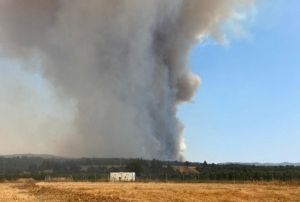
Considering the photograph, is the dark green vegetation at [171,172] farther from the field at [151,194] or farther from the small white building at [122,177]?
the field at [151,194]

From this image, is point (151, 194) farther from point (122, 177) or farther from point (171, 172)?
point (171, 172)

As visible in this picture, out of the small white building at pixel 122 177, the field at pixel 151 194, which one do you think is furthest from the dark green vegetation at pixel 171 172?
the field at pixel 151 194

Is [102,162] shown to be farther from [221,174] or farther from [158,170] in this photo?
[221,174]

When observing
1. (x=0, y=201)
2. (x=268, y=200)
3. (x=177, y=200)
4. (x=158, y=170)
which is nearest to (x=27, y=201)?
(x=0, y=201)

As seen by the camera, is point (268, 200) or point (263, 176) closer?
point (268, 200)

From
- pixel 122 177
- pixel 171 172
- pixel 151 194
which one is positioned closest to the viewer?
pixel 151 194

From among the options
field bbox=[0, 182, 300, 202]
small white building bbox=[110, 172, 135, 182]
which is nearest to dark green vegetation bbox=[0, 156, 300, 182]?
small white building bbox=[110, 172, 135, 182]

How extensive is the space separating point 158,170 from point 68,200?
9931cm

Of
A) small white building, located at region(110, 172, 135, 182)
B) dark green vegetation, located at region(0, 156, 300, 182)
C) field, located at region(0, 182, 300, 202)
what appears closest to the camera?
field, located at region(0, 182, 300, 202)

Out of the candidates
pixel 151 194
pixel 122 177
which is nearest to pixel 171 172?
pixel 122 177

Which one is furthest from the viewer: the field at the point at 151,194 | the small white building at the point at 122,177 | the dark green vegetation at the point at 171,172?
the small white building at the point at 122,177

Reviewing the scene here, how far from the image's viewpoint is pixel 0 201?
44.0m

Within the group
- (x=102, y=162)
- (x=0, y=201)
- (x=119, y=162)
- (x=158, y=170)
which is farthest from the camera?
(x=102, y=162)

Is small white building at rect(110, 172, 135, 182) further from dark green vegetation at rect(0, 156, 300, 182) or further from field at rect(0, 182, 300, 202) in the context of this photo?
field at rect(0, 182, 300, 202)
